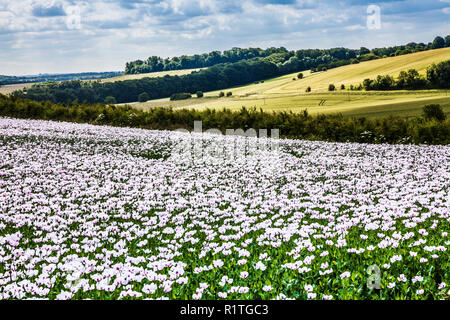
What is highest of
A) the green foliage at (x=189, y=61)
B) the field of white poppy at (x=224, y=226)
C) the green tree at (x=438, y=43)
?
the green foliage at (x=189, y=61)

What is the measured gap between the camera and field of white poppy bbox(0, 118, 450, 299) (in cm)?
553

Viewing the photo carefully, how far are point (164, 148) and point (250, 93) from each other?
192ft

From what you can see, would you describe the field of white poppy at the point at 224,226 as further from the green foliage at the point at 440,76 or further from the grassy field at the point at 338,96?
the green foliage at the point at 440,76

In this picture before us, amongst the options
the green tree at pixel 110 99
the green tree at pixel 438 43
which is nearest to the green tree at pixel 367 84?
the green tree at pixel 438 43

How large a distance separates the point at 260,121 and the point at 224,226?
23.6 m

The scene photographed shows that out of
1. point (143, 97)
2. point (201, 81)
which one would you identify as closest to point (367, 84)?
point (201, 81)

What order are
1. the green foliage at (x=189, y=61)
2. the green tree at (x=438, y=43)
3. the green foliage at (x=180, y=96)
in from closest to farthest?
the green foliage at (x=180, y=96) → the green tree at (x=438, y=43) → the green foliage at (x=189, y=61)

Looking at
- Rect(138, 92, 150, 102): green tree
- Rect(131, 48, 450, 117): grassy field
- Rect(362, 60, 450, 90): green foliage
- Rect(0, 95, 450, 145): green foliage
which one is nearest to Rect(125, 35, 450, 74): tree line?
Rect(131, 48, 450, 117): grassy field

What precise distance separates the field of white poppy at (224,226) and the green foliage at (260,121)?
6165 millimetres

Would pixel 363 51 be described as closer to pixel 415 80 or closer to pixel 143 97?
pixel 415 80

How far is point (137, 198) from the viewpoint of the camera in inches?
435

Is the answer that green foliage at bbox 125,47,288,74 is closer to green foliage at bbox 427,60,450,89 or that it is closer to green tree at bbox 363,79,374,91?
green tree at bbox 363,79,374,91

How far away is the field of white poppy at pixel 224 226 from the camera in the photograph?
5.53 metres

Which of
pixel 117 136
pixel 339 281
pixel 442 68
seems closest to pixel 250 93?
pixel 442 68
